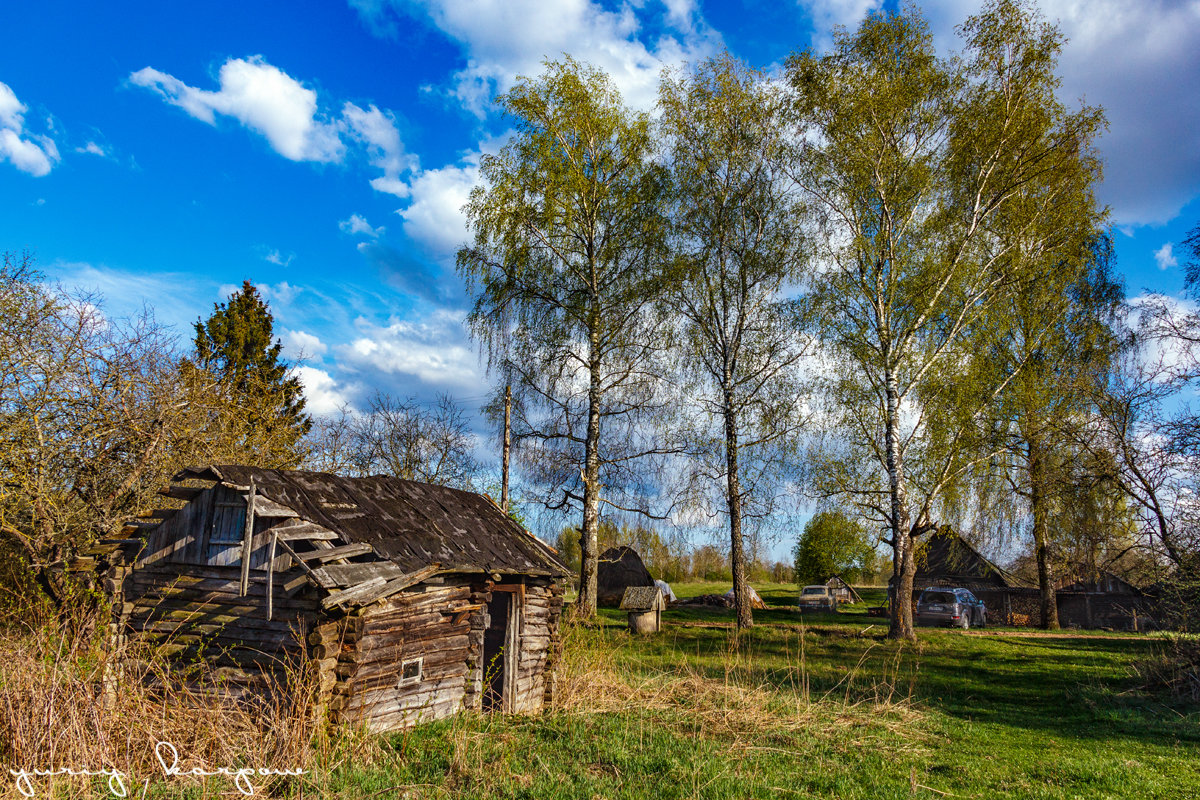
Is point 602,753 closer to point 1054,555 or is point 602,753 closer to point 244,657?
point 244,657

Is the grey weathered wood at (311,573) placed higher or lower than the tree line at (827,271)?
lower

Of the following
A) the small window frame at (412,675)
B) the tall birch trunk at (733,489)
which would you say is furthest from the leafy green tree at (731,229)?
the small window frame at (412,675)

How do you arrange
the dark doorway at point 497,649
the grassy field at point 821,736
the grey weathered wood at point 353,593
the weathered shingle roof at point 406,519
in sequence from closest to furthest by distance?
the grassy field at point 821,736
the grey weathered wood at point 353,593
the weathered shingle roof at point 406,519
the dark doorway at point 497,649

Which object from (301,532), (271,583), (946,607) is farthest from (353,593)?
(946,607)

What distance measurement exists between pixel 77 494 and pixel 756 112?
62.6 ft

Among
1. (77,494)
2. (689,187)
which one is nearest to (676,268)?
(689,187)

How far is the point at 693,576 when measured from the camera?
7338 cm

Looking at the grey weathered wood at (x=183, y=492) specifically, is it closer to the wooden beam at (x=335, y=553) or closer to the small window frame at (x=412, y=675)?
the wooden beam at (x=335, y=553)

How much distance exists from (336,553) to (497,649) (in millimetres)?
5663

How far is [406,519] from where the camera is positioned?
10.9 meters

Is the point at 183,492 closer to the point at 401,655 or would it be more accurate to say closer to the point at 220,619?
the point at 220,619

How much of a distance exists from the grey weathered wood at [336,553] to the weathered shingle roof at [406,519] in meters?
0.27
